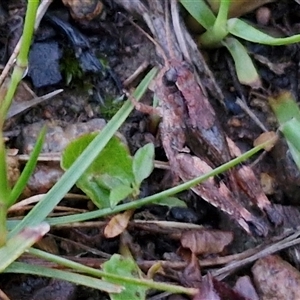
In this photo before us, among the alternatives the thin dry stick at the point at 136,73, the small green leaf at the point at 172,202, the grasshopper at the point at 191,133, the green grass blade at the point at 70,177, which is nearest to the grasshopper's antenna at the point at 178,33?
the grasshopper at the point at 191,133

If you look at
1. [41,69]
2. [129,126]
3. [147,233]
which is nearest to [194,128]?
[129,126]

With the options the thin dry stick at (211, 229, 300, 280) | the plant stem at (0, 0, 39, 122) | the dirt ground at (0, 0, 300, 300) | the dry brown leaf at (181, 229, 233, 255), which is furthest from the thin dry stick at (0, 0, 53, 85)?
the thin dry stick at (211, 229, 300, 280)

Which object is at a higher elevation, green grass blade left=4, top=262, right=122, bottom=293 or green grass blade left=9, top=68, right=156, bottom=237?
green grass blade left=9, top=68, right=156, bottom=237

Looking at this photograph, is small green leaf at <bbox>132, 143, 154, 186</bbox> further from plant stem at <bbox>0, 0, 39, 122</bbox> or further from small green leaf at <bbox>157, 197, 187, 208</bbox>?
plant stem at <bbox>0, 0, 39, 122</bbox>

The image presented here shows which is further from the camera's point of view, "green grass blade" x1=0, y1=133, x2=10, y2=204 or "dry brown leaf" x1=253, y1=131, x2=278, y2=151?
"dry brown leaf" x1=253, y1=131, x2=278, y2=151

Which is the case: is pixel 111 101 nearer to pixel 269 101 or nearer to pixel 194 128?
pixel 194 128

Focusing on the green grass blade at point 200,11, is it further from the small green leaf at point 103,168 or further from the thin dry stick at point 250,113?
the small green leaf at point 103,168

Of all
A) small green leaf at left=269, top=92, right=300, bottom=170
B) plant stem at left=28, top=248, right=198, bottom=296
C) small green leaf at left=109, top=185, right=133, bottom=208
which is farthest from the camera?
small green leaf at left=269, top=92, right=300, bottom=170
